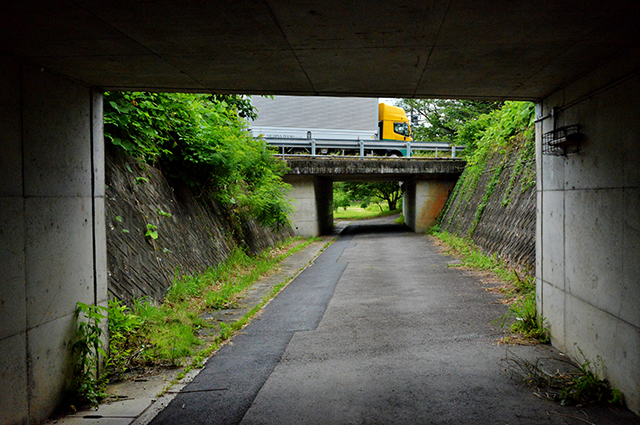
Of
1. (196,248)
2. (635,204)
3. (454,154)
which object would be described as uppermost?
(454,154)

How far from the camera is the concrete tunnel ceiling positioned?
124 inches

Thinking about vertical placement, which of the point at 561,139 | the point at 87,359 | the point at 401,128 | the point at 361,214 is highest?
the point at 401,128

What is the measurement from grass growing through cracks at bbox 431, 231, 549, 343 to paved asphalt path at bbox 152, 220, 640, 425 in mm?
294

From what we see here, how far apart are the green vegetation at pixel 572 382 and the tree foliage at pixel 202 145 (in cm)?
685

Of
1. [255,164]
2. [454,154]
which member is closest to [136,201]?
[255,164]

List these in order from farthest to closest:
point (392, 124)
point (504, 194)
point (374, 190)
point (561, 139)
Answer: point (374, 190) → point (392, 124) → point (504, 194) → point (561, 139)

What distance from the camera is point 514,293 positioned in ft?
27.8

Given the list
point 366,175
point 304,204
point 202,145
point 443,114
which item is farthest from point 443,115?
point 202,145

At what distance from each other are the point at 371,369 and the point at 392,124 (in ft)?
90.7

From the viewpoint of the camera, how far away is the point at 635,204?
3871 millimetres

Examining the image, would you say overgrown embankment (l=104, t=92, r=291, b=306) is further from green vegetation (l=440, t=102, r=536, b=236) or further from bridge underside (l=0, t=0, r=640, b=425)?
green vegetation (l=440, t=102, r=536, b=236)

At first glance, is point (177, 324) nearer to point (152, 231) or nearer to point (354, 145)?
point (152, 231)

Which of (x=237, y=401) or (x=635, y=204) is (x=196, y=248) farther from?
(x=635, y=204)

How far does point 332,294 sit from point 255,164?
5.09 meters
